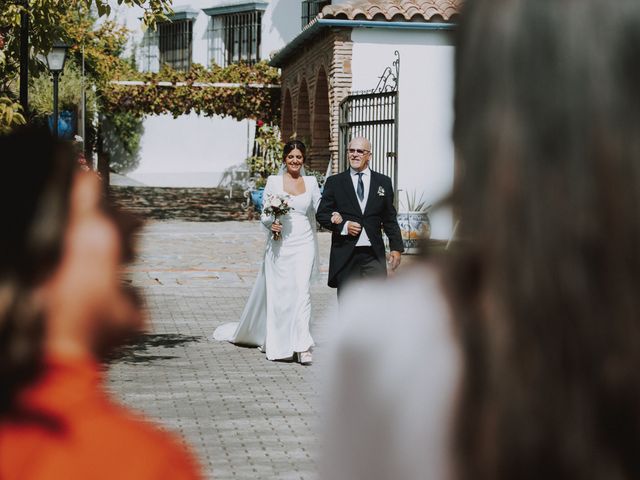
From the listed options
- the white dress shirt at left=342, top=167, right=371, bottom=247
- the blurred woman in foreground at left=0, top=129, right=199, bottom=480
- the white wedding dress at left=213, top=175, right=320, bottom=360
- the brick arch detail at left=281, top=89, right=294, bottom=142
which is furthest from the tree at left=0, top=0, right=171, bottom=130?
the brick arch detail at left=281, top=89, right=294, bottom=142

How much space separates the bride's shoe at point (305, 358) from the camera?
36.5 feet

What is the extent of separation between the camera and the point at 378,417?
152cm

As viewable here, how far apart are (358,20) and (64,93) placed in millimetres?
13903

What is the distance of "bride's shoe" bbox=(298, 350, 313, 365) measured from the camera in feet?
36.5

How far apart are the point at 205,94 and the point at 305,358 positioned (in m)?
27.5

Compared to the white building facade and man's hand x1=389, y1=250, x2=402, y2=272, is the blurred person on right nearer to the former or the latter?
man's hand x1=389, y1=250, x2=402, y2=272

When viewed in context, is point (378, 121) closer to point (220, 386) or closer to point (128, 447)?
point (220, 386)

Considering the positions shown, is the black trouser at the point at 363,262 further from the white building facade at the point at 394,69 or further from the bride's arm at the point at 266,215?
the white building facade at the point at 394,69

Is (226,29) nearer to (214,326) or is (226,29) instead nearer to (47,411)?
(214,326)

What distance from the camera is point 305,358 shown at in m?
11.1

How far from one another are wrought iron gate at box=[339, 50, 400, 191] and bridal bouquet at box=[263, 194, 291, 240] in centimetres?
1180

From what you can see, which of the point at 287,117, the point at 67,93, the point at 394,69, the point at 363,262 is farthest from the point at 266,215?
the point at 67,93

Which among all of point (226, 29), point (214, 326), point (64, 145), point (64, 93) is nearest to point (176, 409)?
point (214, 326)

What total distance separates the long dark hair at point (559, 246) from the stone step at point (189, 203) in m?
27.3
